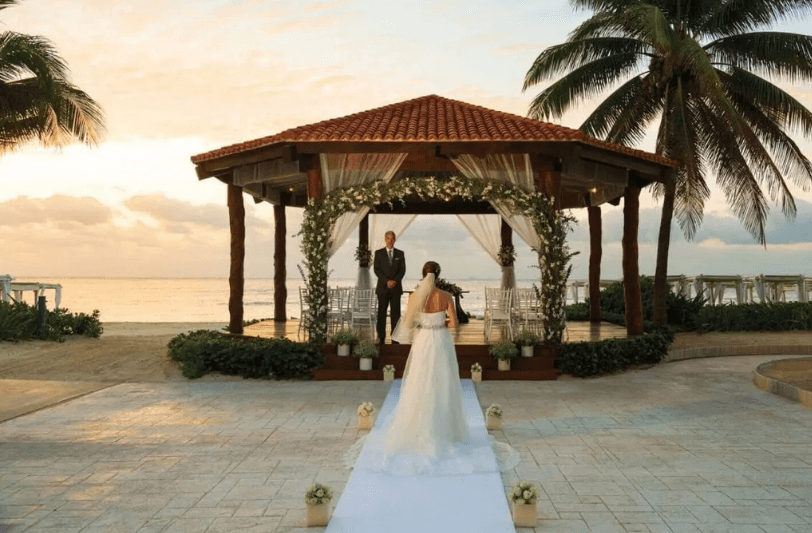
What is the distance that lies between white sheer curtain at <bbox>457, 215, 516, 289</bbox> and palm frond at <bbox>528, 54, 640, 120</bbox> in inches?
108

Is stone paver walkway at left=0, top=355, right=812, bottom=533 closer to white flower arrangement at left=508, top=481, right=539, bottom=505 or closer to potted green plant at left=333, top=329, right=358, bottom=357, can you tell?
white flower arrangement at left=508, top=481, right=539, bottom=505

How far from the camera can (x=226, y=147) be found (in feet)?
48.5

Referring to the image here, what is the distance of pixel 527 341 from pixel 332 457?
264 inches

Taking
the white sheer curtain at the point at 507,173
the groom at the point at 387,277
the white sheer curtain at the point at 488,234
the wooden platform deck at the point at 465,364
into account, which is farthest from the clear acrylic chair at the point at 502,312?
the white sheer curtain at the point at 488,234

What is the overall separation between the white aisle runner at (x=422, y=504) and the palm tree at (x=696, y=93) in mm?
13701

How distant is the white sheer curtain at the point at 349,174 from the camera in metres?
14.2

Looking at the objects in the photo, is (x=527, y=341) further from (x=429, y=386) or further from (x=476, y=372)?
(x=429, y=386)

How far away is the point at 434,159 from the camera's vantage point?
49.1 feet

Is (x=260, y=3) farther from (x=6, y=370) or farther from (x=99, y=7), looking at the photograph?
(x=6, y=370)

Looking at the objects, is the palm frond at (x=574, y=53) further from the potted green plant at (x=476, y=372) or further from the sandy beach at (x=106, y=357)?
the potted green plant at (x=476, y=372)

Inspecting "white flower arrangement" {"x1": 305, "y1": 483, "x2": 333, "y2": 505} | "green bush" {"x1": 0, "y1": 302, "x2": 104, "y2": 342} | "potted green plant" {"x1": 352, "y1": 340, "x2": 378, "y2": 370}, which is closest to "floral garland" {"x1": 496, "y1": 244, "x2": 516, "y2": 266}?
"potted green plant" {"x1": 352, "y1": 340, "x2": 378, "y2": 370}

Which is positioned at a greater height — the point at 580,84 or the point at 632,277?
the point at 580,84

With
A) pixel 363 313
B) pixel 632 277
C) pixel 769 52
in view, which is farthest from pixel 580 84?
pixel 363 313

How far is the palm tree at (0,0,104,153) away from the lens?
17.4 metres
